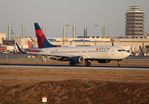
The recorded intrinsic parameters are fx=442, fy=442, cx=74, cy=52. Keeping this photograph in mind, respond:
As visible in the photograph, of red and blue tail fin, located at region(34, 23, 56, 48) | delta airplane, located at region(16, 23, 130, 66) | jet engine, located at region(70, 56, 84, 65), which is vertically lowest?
jet engine, located at region(70, 56, 84, 65)

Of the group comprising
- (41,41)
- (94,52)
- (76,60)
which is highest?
(41,41)

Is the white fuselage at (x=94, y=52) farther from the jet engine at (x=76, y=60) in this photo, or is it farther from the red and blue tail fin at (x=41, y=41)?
the red and blue tail fin at (x=41, y=41)

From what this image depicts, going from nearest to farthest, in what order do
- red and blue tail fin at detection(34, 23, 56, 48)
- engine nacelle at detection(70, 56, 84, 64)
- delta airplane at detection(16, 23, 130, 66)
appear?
engine nacelle at detection(70, 56, 84, 64)
delta airplane at detection(16, 23, 130, 66)
red and blue tail fin at detection(34, 23, 56, 48)

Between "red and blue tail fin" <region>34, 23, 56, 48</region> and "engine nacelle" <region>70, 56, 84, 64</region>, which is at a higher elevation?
"red and blue tail fin" <region>34, 23, 56, 48</region>

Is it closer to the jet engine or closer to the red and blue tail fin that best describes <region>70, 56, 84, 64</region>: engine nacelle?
the jet engine

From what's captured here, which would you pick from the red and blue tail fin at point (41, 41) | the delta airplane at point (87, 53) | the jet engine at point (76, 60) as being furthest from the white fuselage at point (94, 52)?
the red and blue tail fin at point (41, 41)

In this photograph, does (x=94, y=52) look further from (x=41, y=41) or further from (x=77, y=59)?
(x=41, y=41)

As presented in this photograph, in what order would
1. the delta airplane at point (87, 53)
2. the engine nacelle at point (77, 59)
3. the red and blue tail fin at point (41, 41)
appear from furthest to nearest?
the red and blue tail fin at point (41, 41)
the delta airplane at point (87, 53)
the engine nacelle at point (77, 59)

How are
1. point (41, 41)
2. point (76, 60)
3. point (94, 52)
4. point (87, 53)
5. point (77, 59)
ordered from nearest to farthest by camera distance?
point (76, 60)
point (77, 59)
point (94, 52)
point (87, 53)
point (41, 41)

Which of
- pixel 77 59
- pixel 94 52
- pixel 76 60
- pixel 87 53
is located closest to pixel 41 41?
pixel 87 53

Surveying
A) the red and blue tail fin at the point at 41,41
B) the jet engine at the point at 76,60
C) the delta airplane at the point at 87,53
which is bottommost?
the jet engine at the point at 76,60

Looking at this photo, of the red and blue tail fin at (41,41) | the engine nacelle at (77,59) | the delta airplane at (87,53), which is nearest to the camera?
the engine nacelle at (77,59)

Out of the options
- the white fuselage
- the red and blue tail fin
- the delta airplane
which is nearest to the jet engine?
the delta airplane

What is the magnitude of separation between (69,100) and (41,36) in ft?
170
